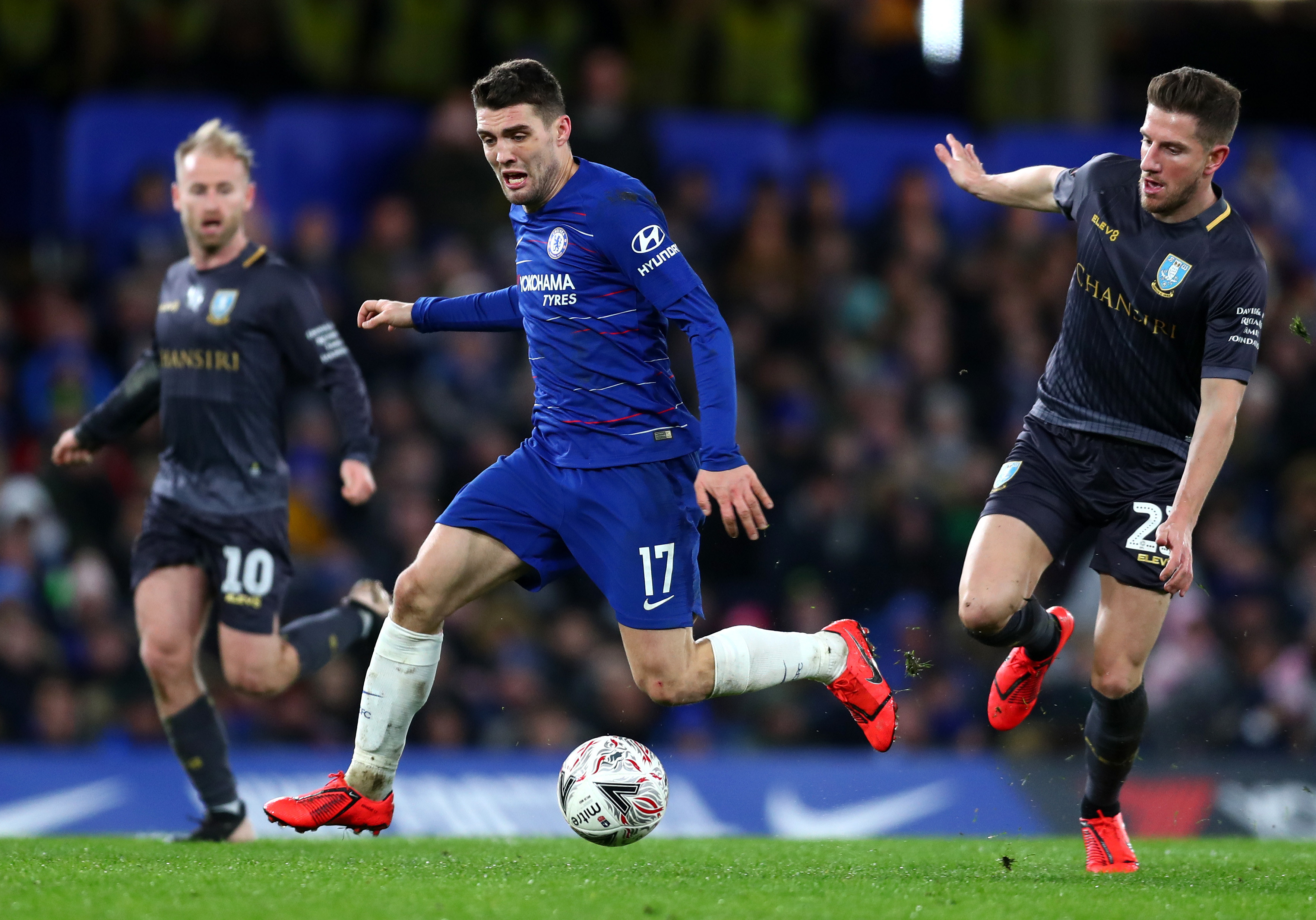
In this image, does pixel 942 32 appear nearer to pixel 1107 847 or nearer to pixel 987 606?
pixel 987 606

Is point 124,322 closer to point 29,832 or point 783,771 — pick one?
point 29,832

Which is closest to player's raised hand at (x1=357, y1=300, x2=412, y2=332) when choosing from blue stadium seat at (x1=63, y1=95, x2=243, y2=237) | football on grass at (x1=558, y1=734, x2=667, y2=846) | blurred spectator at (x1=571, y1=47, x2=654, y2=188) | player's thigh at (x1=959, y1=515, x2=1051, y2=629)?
football on grass at (x1=558, y1=734, x2=667, y2=846)

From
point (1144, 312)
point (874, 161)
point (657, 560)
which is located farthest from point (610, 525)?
point (874, 161)

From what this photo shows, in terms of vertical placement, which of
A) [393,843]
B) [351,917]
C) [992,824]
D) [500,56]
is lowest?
[992,824]

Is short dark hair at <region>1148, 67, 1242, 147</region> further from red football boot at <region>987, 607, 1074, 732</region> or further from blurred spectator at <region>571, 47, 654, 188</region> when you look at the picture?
blurred spectator at <region>571, 47, 654, 188</region>

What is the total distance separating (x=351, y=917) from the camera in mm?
4555

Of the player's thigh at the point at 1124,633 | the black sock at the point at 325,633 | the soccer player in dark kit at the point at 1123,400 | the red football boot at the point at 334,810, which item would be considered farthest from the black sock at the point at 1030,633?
the black sock at the point at 325,633

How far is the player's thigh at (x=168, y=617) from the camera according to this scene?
6719 mm

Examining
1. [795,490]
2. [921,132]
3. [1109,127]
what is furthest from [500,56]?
[1109,127]

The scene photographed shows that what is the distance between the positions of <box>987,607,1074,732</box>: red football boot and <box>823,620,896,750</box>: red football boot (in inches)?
18.4

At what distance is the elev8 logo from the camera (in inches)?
A: 215

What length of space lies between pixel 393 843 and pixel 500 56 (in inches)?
304

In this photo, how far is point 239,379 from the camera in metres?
6.82

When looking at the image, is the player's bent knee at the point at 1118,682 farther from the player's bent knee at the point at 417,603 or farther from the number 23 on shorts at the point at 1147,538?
the player's bent knee at the point at 417,603
